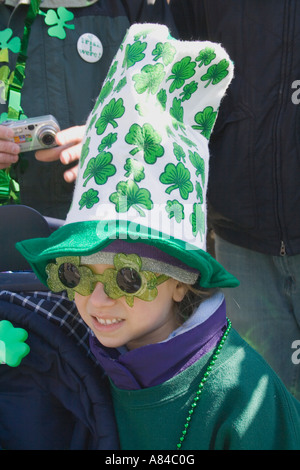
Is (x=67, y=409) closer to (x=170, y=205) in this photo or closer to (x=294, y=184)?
(x=170, y=205)

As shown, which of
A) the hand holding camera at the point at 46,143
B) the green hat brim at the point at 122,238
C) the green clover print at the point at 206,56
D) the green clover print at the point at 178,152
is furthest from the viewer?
the hand holding camera at the point at 46,143

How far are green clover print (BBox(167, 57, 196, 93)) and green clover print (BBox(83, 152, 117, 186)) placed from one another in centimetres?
25

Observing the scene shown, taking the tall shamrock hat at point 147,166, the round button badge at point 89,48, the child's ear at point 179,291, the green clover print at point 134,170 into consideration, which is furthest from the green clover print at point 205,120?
the round button badge at point 89,48

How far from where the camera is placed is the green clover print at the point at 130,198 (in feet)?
4.38

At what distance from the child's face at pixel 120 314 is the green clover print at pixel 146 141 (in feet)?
0.89

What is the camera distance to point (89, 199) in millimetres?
1382

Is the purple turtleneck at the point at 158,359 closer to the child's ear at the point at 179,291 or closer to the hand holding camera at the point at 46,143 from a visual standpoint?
the child's ear at the point at 179,291

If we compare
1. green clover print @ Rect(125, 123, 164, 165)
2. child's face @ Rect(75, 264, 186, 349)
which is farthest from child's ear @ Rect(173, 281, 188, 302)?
green clover print @ Rect(125, 123, 164, 165)

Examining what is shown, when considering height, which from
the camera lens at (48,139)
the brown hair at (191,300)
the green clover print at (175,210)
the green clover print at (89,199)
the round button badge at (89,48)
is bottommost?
the brown hair at (191,300)

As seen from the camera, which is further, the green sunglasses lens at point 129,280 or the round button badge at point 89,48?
the round button badge at point 89,48

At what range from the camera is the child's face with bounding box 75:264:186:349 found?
4.62ft

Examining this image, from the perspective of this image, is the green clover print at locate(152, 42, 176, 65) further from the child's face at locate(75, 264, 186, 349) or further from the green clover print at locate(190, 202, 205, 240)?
the child's face at locate(75, 264, 186, 349)
